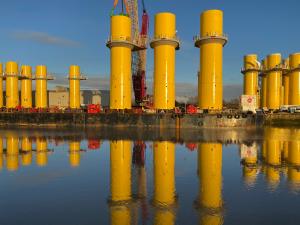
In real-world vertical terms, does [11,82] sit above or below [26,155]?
above

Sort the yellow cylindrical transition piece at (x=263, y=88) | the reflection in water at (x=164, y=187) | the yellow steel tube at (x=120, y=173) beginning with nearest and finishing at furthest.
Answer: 1. the reflection in water at (x=164, y=187)
2. the yellow steel tube at (x=120, y=173)
3. the yellow cylindrical transition piece at (x=263, y=88)

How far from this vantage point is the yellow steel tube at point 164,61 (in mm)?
48938

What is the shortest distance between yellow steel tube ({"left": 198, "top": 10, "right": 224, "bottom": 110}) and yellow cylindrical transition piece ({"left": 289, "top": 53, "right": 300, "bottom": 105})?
31558 mm

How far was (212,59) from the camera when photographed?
47000 mm

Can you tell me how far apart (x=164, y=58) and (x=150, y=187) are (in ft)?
123

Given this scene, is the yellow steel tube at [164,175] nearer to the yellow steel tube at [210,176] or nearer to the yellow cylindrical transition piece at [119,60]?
the yellow steel tube at [210,176]

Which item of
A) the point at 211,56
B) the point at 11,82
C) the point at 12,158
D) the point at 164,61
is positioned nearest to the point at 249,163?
the point at 12,158

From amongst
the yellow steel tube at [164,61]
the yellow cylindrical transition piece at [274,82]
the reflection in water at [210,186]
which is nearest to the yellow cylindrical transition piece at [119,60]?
the yellow steel tube at [164,61]

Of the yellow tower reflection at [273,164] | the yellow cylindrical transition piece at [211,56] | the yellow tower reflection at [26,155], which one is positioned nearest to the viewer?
the yellow tower reflection at [273,164]

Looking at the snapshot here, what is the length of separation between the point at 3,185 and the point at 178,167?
10.3 m

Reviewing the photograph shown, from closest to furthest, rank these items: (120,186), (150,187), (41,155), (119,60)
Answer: (150,187)
(120,186)
(41,155)
(119,60)

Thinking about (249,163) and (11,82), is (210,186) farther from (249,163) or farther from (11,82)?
(11,82)

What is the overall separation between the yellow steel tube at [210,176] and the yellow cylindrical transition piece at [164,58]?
23.2 meters

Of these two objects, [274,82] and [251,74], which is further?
[251,74]
